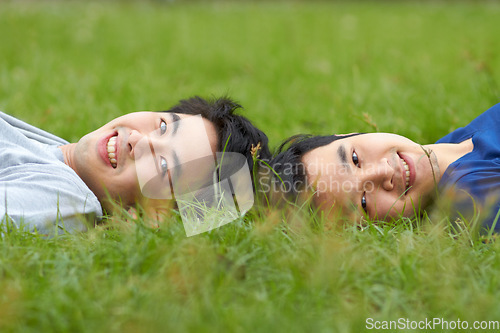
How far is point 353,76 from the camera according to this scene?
16.0 feet

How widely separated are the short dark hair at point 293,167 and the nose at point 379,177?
27 centimetres

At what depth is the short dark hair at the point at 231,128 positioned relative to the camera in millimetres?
2588

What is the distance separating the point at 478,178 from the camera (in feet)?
7.41

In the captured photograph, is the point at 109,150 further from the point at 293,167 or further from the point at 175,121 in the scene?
the point at 293,167

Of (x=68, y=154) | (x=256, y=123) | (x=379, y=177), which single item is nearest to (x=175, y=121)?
(x=68, y=154)

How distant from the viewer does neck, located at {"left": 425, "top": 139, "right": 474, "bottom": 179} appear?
2510mm

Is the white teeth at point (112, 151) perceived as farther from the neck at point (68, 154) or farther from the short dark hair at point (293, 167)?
the short dark hair at point (293, 167)

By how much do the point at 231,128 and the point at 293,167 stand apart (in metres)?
0.41

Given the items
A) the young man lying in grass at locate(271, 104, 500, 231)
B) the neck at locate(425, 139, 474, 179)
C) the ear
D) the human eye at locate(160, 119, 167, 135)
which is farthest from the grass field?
the human eye at locate(160, 119, 167, 135)

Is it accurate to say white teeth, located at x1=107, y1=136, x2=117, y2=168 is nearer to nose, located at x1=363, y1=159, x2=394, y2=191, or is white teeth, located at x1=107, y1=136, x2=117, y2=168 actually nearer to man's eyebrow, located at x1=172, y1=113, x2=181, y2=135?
man's eyebrow, located at x1=172, y1=113, x2=181, y2=135

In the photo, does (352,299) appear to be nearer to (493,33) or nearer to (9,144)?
(9,144)

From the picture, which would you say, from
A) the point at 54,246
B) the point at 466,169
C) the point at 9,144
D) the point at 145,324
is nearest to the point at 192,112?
the point at 9,144

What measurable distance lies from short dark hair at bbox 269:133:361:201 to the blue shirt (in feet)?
1.92

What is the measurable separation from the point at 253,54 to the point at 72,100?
252 centimetres
